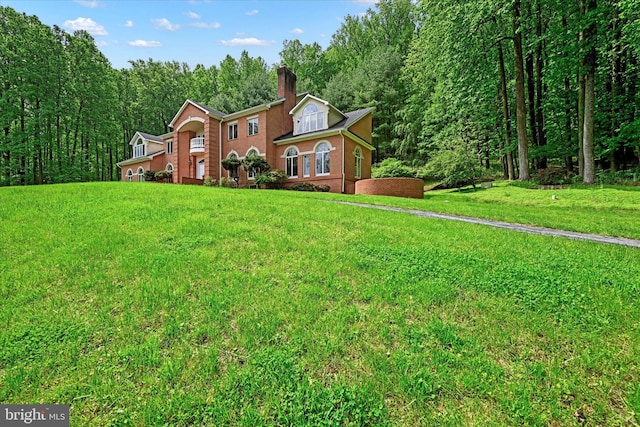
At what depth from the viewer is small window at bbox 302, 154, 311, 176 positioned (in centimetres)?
2131

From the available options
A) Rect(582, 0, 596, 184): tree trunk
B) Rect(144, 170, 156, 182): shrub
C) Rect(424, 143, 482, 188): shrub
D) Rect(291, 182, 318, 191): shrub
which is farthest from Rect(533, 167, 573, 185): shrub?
Rect(144, 170, 156, 182): shrub

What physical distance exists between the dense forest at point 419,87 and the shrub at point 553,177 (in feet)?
3.73

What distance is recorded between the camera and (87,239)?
532cm

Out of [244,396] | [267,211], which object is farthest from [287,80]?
[244,396]

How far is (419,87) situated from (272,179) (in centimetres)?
2025

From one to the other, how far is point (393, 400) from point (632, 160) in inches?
978

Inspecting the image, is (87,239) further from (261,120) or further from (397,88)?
(397,88)

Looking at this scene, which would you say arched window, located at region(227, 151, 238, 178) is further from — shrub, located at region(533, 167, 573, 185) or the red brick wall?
shrub, located at region(533, 167, 573, 185)

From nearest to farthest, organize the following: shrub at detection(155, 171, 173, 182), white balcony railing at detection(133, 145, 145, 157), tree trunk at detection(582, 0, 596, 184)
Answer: tree trunk at detection(582, 0, 596, 184) < shrub at detection(155, 171, 173, 182) < white balcony railing at detection(133, 145, 145, 157)

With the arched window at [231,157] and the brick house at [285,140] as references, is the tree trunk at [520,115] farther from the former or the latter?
the arched window at [231,157]

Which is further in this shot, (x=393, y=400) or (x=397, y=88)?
(x=397, y=88)

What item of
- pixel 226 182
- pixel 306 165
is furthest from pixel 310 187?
pixel 226 182

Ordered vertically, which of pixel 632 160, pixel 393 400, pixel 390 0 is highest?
pixel 390 0

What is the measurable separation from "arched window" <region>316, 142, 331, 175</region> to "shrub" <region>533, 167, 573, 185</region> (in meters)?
12.7
